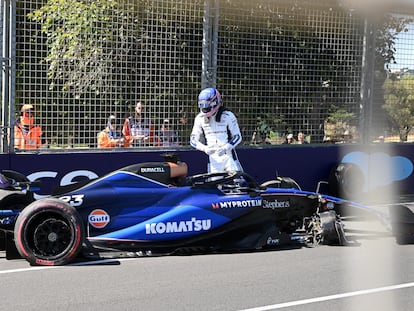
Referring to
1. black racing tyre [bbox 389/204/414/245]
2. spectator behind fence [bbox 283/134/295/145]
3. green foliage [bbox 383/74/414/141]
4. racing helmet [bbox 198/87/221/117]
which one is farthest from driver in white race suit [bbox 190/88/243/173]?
green foliage [bbox 383/74/414/141]

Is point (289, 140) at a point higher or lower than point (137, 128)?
lower

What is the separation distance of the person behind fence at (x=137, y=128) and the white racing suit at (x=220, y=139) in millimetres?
1790

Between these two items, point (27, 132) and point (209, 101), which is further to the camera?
point (27, 132)

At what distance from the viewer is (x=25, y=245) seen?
571 cm

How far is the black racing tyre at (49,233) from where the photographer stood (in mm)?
5691

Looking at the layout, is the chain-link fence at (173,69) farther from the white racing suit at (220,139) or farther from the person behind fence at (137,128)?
the white racing suit at (220,139)

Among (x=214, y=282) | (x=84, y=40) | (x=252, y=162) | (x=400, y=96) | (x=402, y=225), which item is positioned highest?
(x=84, y=40)

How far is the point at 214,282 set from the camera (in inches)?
208

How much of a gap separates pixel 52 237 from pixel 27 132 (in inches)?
138

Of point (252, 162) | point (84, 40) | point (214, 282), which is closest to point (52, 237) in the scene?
point (214, 282)

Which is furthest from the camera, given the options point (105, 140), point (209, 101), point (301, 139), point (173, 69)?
point (301, 139)

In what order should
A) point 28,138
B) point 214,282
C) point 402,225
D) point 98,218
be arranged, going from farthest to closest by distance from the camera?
1. point 28,138
2. point 402,225
3. point 98,218
4. point 214,282

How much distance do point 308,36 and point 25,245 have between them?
744cm

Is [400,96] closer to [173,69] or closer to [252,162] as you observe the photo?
[173,69]
